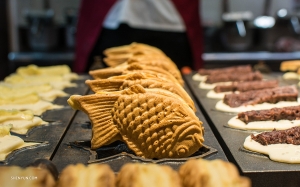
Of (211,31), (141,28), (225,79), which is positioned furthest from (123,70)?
(211,31)

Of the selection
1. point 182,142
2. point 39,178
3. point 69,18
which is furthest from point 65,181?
point 69,18

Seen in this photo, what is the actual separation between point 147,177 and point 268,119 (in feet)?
3.85

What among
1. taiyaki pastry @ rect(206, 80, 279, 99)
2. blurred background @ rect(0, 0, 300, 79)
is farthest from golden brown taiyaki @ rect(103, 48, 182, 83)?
blurred background @ rect(0, 0, 300, 79)

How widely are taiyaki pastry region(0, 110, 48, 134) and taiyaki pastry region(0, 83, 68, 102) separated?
458mm

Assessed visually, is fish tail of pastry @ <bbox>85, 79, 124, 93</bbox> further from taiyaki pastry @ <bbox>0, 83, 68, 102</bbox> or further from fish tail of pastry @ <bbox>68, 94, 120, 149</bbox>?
taiyaki pastry @ <bbox>0, 83, 68, 102</bbox>

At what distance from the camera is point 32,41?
234 inches

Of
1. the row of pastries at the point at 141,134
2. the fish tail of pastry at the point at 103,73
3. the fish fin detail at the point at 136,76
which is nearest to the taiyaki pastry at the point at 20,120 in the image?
the row of pastries at the point at 141,134

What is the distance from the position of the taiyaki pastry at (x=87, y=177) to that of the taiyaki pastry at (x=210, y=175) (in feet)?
0.74

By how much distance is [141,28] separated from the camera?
449 centimetres

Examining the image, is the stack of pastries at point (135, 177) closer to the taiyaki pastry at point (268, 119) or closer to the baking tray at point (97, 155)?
the baking tray at point (97, 155)

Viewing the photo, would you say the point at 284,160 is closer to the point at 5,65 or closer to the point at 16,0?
the point at 5,65

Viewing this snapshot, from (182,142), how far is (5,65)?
4.79 meters

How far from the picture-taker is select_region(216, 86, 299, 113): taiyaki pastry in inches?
103

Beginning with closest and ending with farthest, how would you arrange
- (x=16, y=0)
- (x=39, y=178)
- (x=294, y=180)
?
(x=39, y=178) → (x=294, y=180) → (x=16, y=0)
